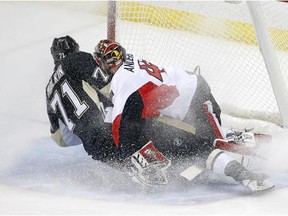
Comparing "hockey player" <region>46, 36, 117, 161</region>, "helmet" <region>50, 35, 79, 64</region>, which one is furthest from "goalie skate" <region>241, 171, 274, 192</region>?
"helmet" <region>50, 35, 79, 64</region>

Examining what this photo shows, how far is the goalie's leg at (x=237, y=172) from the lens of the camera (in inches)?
99.7

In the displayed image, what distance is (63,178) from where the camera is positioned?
2834 mm

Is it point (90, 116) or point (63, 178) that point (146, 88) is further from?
point (63, 178)

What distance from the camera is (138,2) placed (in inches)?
155

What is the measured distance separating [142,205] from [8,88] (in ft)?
5.93

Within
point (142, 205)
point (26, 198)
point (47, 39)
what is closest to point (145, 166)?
point (142, 205)

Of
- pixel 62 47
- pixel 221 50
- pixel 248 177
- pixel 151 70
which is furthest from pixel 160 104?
pixel 221 50

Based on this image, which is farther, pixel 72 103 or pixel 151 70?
pixel 72 103

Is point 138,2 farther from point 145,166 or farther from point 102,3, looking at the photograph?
point 145,166

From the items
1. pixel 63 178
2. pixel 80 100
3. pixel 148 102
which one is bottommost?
pixel 63 178

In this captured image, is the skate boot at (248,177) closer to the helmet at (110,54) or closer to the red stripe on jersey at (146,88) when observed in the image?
the red stripe on jersey at (146,88)

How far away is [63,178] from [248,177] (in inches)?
33.0

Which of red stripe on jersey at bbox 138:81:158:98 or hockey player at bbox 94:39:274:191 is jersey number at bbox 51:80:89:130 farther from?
red stripe on jersey at bbox 138:81:158:98

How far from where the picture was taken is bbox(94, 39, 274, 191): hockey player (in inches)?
103
